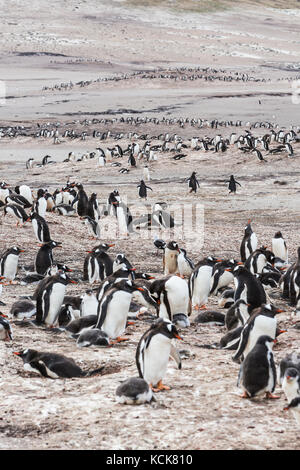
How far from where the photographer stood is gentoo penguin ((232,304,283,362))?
574 centimetres

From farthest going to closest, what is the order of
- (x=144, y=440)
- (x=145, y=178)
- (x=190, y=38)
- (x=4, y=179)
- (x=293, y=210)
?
(x=190, y=38) < (x=4, y=179) < (x=145, y=178) < (x=293, y=210) < (x=144, y=440)

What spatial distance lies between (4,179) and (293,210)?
1094 cm

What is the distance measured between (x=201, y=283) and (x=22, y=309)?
228cm

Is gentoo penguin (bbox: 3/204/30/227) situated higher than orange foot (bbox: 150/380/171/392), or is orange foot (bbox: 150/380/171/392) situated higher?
orange foot (bbox: 150/380/171/392)

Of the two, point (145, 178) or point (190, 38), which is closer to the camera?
point (145, 178)

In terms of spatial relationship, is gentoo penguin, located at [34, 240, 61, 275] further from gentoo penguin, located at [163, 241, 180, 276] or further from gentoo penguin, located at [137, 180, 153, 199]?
gentoo penguin, located at [137, 180, 153, 199]

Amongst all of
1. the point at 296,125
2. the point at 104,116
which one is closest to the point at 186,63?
the point at 104,116

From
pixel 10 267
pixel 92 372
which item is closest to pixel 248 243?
pixel 10 267

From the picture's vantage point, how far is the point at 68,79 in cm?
6169

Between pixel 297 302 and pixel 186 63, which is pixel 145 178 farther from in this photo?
pixel 186 63

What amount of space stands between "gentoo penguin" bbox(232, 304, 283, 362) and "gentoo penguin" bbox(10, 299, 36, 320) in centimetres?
293

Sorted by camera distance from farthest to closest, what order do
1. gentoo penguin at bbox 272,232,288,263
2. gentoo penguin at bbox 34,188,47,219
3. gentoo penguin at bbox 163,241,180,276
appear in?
gentoo penguin at bbox 34,188,47,219 → gentoo penguin at bbox 272,232,288,263 → gentoo penguin at bbox 163,241,180,276

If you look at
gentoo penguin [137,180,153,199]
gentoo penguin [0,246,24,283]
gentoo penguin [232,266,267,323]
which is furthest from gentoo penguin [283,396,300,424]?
gentoo penguin [137,180,153,199]

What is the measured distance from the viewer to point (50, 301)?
7.43 m
